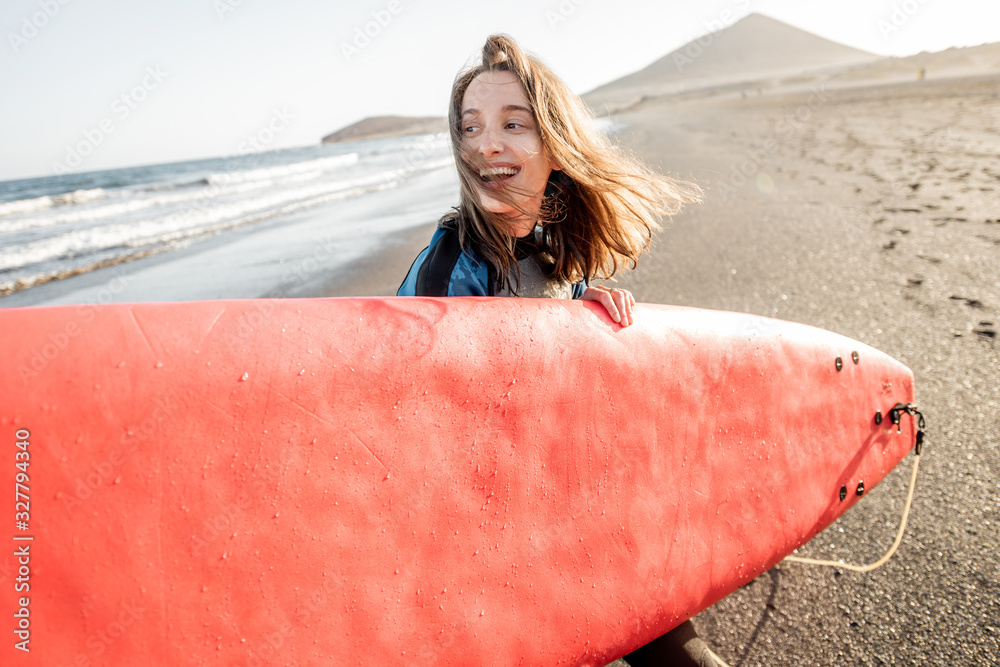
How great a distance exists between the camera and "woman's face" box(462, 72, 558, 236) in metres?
1.52

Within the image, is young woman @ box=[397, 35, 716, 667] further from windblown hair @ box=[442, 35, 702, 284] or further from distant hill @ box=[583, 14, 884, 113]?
distant hill @ box=[583, 14, 884, 113]

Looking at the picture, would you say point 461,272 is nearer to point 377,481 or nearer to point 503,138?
point 503,138

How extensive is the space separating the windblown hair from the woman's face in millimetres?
19

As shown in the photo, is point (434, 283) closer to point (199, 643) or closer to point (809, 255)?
point (199, 643)

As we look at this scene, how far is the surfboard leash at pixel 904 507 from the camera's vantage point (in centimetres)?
155

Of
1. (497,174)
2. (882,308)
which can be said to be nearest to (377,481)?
(497,174)

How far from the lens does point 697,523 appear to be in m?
1.45

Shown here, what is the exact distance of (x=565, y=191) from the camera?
67.0 inches

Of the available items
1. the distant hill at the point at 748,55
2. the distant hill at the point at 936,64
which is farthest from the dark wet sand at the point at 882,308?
the distant hill at the point at 748,55

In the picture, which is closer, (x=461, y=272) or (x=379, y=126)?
(x=461, y=272)

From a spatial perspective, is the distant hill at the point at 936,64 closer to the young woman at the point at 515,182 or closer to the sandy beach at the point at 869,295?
the sandy beach at the point at 869,295

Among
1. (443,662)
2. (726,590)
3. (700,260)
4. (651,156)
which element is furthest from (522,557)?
(651,156)

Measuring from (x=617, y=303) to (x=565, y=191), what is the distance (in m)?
0.43

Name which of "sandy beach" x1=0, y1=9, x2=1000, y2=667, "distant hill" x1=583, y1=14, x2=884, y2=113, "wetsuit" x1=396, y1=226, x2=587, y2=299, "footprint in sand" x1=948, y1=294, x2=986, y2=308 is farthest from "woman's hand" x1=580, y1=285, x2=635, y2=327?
"distant hill" x1=583, y1=14, x2=884, y2=113
